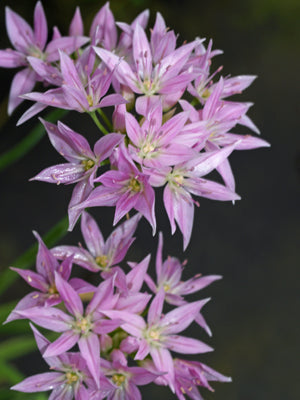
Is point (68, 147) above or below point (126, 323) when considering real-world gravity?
above

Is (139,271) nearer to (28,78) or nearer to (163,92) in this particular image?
(163,92)

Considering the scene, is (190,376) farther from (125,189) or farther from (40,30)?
(40,30)

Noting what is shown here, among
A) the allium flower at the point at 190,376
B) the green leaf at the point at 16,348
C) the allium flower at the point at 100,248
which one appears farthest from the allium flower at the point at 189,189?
the green leaf at the point at 16,348

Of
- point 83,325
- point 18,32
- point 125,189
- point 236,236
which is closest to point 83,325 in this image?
point 83,325

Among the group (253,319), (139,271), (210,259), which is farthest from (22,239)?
(139,271)

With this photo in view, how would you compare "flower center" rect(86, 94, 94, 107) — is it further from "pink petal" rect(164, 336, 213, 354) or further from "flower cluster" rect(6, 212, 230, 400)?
"pink petal" rect(164, 336, 213, 354)

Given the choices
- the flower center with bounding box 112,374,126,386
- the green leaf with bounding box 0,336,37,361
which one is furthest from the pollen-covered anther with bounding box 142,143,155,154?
the green leaf with bounding box 0,336,37,361
